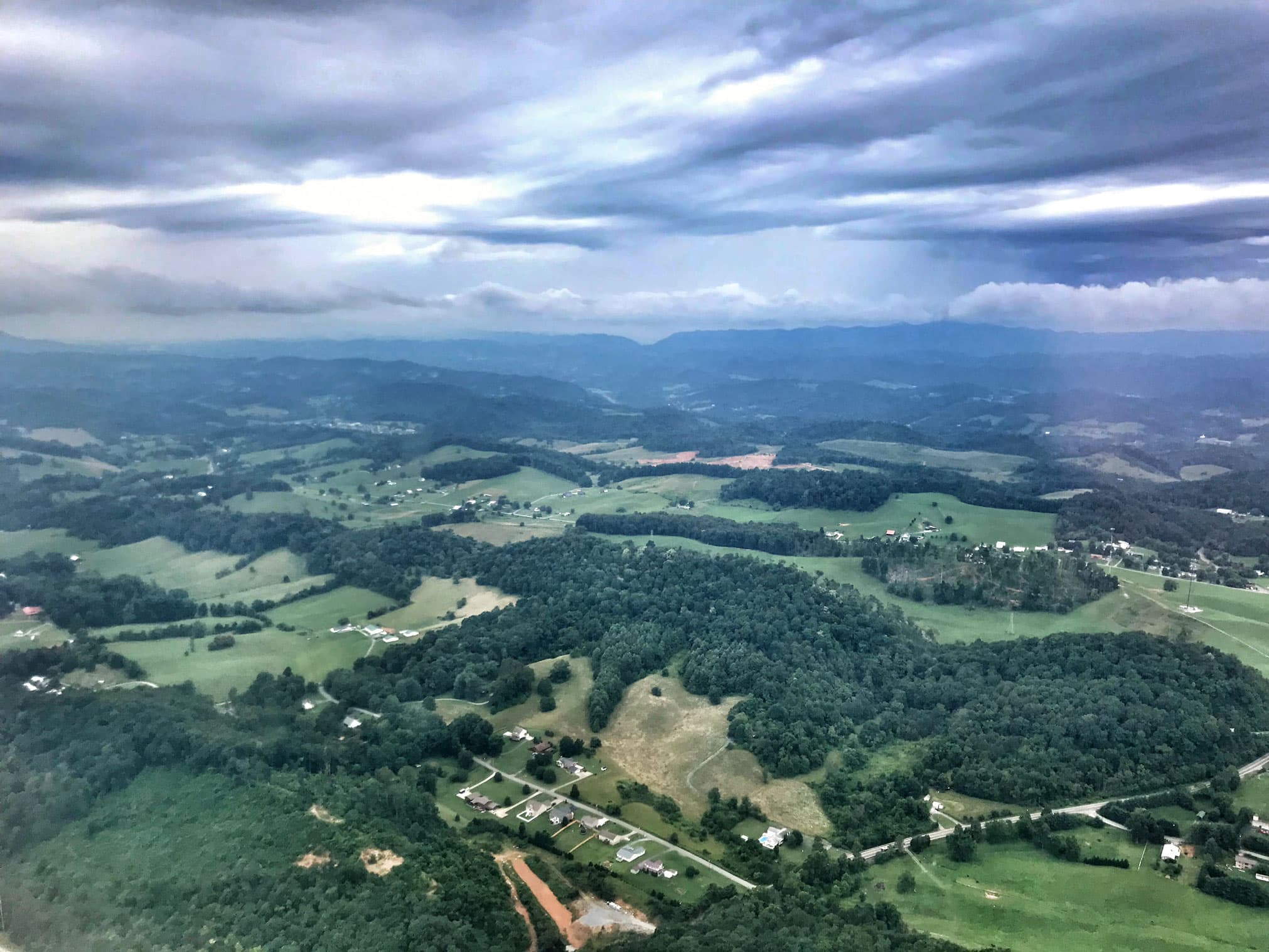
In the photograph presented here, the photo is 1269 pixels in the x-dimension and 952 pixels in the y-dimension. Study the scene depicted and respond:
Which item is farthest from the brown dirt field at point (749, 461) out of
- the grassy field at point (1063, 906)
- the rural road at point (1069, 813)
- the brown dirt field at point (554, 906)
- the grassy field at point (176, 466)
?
the brown dirt field at point (554, 906)

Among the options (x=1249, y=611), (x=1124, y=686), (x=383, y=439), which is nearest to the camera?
(x=1124, y=686)

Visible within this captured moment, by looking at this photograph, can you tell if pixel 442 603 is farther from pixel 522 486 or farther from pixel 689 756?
pixel 522 486

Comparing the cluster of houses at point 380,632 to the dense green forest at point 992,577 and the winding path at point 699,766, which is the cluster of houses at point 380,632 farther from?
the dense green forest at point 992,577

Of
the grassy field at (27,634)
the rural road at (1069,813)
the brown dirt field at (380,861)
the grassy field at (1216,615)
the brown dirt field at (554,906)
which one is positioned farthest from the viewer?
the grassy field at (1216,615)

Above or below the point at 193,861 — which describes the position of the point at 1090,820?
below

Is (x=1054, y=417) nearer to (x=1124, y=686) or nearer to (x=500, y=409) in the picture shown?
(x=500, y=409)

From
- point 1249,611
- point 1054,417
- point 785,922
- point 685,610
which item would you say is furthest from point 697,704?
point 1054,417

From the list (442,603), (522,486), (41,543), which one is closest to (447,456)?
(522,486)

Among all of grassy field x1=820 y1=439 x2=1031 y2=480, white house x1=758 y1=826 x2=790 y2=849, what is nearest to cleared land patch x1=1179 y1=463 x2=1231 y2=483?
grassy field x1=820 y1=439 x2=1031 y2=480

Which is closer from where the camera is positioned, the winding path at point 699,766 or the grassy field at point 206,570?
the winding path at point 699,766
